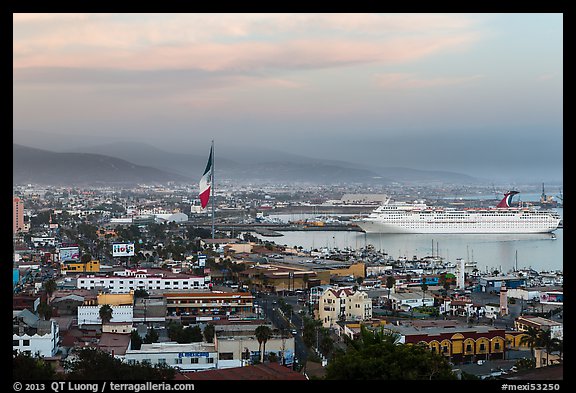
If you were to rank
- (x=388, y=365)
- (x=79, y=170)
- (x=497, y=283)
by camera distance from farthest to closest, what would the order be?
(x=79, y=170) < (x=497, y=283) < (x=388, y=365)

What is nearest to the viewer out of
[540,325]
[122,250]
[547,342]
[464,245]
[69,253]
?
[547,342]

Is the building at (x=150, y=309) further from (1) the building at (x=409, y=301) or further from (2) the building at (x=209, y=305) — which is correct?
(1) the building at (x=409, y=301)

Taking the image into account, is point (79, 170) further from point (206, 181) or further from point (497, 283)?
point (497, 283)

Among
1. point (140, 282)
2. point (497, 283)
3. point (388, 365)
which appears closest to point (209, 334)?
point (388, 365)

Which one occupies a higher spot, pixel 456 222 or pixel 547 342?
pixel 456 222

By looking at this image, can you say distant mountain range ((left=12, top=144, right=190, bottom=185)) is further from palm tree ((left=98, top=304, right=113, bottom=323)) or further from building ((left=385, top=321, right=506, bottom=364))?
building ((left=385, top=321, right=506, bottom=364))

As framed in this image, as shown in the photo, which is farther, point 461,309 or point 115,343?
point 461,309

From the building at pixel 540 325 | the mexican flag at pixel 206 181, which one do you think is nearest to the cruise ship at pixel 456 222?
the mexican flag at pixel 206 181
